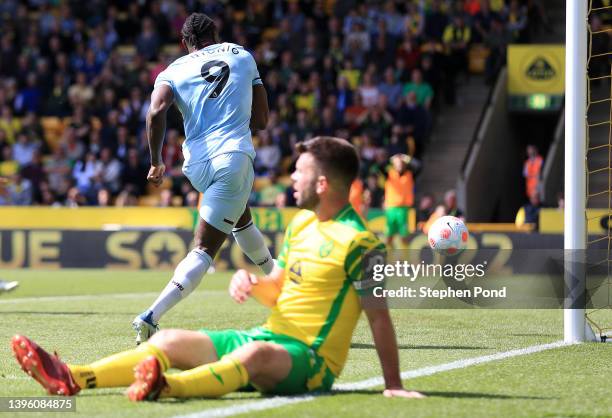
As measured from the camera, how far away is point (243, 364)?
512 cm

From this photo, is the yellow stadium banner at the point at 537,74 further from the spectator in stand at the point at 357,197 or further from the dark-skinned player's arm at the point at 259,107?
the dark-skinned player's arm at the point at 259,107

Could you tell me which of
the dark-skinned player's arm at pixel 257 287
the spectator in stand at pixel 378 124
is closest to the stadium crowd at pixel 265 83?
the spectator in stand at pixel 378 124

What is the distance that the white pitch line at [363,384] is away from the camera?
16.4ft

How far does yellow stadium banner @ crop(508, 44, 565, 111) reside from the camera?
22.8 m

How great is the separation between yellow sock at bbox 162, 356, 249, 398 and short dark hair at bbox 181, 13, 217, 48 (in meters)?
3.47

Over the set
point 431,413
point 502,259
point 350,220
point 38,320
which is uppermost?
point 350,220

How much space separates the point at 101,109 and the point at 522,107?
8.62 m

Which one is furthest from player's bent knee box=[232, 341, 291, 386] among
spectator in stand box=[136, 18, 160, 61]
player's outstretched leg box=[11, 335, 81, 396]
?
spectator in stand box=[136, 18, 160, 61]

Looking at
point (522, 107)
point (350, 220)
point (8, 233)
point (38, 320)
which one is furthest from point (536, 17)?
point (350, 220)

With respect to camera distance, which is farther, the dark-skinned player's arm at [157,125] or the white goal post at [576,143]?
the white goal post at [576,143]

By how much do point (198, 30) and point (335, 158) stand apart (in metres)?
3.07

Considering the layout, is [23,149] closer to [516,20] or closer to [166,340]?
[516,20]

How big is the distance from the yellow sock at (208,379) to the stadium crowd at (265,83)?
14968 millimetres

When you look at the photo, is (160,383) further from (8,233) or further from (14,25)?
(14,25)
